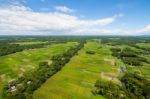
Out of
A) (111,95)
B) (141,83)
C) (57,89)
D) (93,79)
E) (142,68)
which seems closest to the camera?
(111,95)

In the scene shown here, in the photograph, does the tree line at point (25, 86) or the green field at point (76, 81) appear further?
the green field at point (76, 81)

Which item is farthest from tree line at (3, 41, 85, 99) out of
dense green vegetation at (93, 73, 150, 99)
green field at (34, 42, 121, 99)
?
dense green vegetation at (93, 73, 150, 99)

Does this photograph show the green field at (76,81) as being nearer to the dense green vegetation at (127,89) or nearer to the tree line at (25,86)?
the tree line at (25,86)

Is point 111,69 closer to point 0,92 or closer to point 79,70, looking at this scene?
point 79,70

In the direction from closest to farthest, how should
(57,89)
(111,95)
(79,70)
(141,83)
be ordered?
1. (111,95)
2. (57,89)
3. (141,83)
4. (79,70)

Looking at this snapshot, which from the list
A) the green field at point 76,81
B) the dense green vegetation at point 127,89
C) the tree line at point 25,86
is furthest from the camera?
the green field at point 76,81

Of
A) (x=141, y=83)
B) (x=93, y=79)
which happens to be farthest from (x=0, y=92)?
(x=141, y=83)

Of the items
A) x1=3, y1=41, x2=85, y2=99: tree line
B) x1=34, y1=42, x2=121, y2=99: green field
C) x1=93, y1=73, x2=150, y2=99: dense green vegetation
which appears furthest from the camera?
x1=34, y1=42, x2=121, y2=99: green field

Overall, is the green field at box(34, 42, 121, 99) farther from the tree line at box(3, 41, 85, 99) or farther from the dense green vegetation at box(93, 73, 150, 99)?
the dense green vegetation at box(93, 73, 150, 99)

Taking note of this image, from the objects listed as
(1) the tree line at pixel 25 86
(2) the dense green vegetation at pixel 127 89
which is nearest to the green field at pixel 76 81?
(1) the tree line at pixel 25 86

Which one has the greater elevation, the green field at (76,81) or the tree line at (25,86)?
the tree line at (25,86)

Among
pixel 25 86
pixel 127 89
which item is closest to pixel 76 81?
pixel 127 89
